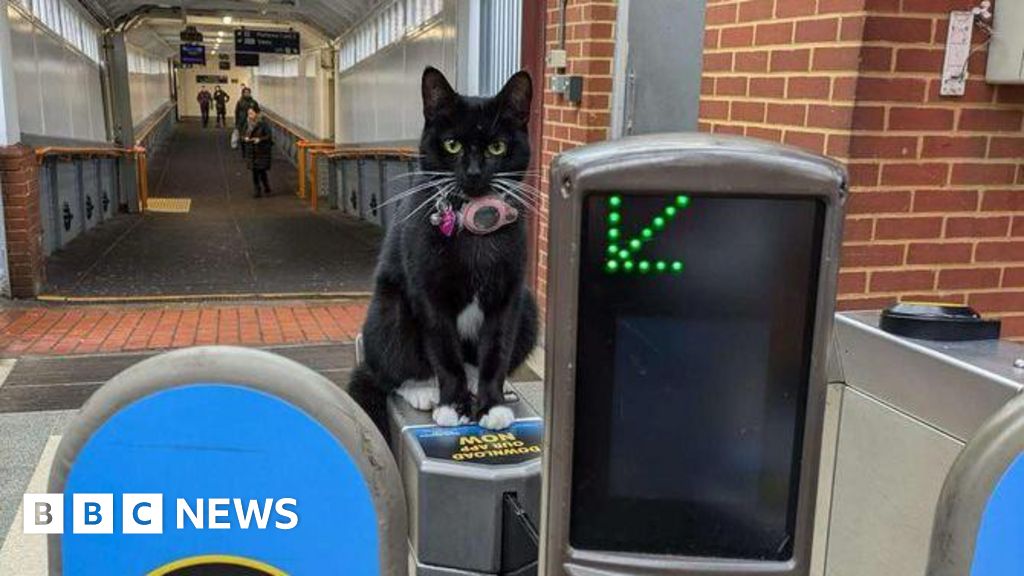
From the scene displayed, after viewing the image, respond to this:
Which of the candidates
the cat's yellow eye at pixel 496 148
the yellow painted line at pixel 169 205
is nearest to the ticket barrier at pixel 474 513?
the cat's yellow eye at pixel 496 148

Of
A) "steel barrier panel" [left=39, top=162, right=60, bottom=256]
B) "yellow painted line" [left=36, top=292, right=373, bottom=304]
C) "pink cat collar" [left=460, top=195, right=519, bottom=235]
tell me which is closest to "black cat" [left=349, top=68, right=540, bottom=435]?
"pink cat collar" [left=460, top=195, right=519, bottom=235]

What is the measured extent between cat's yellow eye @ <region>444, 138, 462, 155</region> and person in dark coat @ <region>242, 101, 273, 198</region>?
16.2 m

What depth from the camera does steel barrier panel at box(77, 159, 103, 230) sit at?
11562 mm

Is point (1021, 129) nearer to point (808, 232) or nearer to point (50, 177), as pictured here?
point (808, 232)

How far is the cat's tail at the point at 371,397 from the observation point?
2333 millimetres

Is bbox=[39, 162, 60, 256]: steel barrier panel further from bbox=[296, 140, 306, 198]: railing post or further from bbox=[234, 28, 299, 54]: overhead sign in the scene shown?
bbox=[234, 28, 299, 54]: overhead sign

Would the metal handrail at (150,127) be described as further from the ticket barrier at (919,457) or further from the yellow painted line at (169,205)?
the ticket barrier at (919,457)

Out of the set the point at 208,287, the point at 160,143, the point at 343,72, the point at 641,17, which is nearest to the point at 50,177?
the point at 208,287

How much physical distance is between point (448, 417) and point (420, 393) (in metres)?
0.18

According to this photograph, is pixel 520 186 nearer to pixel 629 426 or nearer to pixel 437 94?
pixel 437 94

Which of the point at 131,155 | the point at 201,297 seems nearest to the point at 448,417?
the point at 201,297

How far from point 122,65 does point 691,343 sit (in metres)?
17.2

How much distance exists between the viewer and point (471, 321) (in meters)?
2.20

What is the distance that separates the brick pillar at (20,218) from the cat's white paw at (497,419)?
238 inches
